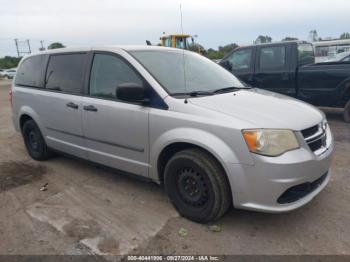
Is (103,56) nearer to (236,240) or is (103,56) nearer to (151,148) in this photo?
(151,148)

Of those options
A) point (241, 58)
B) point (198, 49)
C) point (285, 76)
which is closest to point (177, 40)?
point (198, 49)

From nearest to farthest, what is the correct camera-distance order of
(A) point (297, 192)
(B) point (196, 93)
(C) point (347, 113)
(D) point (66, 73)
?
(A) point (297, 192), (B) point (196, 93), (D) point (66, 73), (C) point (347, 113)

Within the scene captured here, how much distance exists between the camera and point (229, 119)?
2973 mm

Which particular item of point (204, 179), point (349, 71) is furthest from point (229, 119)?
point (349, 71)

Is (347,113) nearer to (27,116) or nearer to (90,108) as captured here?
(90,108)

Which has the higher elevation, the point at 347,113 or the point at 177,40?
the point at 177,40

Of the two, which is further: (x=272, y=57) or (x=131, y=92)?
(x=272, y=57)

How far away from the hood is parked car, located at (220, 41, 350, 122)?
3.38 metres

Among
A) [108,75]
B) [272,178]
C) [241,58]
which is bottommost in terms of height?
[272,178]

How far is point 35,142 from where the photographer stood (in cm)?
536

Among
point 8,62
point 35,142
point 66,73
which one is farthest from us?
point 8,62

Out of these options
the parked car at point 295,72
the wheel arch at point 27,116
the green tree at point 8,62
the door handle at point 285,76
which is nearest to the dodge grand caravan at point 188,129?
the wheel arch at point 27,116

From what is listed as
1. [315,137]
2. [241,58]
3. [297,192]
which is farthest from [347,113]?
[297,192]

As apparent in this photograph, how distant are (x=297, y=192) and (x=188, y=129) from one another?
1142 mm
